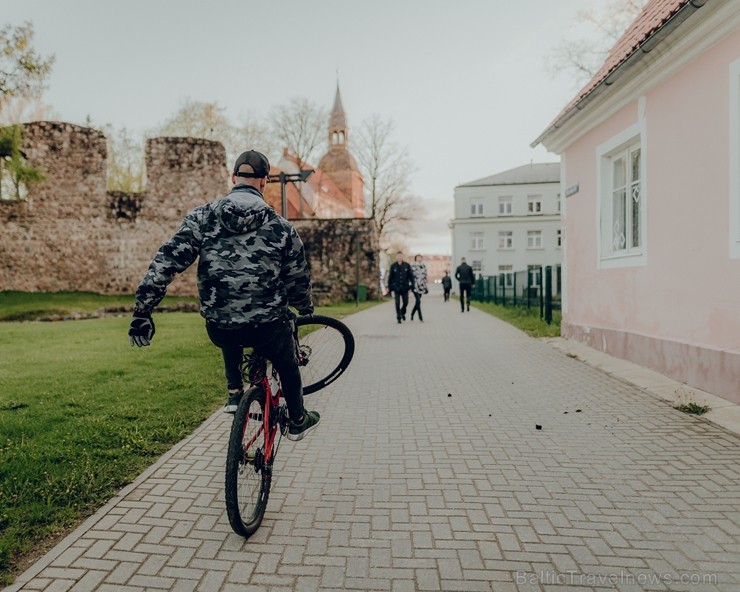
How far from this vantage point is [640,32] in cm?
850

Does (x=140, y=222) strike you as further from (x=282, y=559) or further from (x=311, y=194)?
(x=311, y=194)

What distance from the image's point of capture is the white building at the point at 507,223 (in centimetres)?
5838

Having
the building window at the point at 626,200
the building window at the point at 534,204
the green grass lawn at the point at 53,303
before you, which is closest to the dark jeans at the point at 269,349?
the building window at the point at 626,200

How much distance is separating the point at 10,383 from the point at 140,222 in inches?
834

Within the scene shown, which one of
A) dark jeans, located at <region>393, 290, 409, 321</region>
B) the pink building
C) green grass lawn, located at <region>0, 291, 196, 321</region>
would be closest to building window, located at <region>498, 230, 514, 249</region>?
green grass lawn, located at <region>0, 291, 196, 321</region>

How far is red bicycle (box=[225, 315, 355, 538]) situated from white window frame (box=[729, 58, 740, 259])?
178 inches

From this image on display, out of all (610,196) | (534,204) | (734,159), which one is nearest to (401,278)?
(610,196)

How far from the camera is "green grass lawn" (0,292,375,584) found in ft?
11.3

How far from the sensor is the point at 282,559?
2910 mm

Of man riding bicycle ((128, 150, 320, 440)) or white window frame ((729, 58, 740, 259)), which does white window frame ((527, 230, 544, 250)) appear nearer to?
white window frame ((729, 58, 740, 259))

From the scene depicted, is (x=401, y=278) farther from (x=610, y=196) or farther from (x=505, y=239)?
(x=505, y=239)

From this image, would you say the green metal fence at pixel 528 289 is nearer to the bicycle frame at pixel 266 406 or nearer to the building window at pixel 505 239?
the bicycle frame at pixel 266 406

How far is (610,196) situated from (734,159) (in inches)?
143

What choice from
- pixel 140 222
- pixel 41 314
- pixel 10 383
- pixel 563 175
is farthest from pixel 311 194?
pixel 10 383
